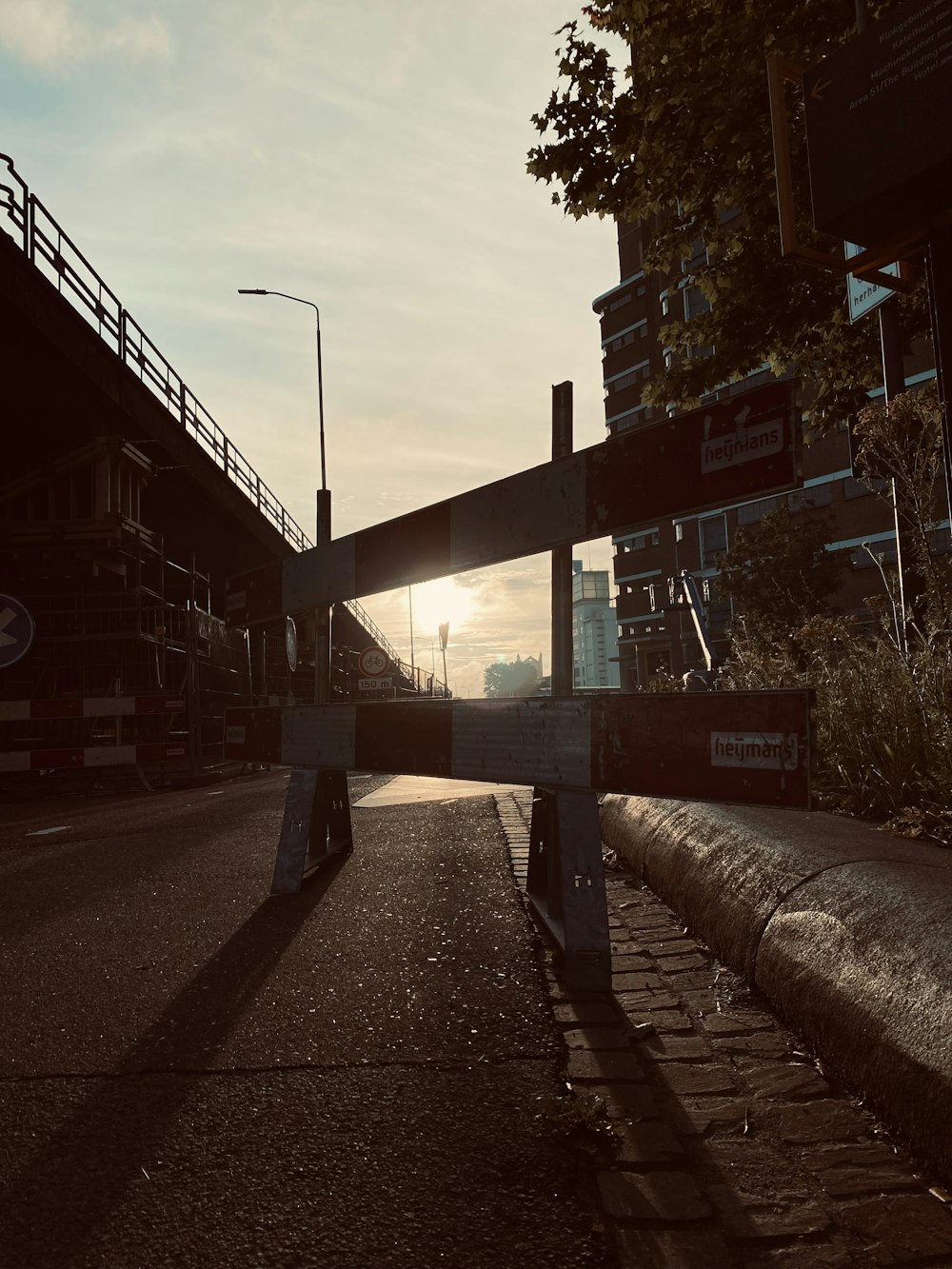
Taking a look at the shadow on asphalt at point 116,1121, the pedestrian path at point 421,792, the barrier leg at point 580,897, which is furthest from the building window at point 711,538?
the shadow on asphalt at point 116,1121

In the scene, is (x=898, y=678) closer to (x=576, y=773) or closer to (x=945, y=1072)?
(x=576, y=773)

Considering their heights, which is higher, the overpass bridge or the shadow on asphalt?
the overpass bridge

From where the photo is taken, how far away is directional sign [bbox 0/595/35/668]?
Result: 32.2 ft

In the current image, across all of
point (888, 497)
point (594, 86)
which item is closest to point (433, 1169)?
point (888, 497)

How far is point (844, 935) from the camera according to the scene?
243 cm

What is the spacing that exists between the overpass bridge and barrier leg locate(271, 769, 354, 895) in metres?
5.91

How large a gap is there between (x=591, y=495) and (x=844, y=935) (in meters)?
1.51

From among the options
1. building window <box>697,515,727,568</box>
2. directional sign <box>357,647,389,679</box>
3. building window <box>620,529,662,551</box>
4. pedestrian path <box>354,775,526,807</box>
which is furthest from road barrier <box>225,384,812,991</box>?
building window <box>620,529,662,551</box>

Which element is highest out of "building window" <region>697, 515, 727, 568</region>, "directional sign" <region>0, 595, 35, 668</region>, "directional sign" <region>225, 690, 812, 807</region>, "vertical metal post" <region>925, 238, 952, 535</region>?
"building window" <region>697, 515, 727, 568</region>

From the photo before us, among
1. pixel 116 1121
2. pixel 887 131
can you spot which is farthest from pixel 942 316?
pixel 116 1121

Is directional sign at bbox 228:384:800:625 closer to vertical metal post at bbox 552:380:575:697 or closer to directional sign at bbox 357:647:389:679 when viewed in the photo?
vertical metal post at bbox 552:380:575:697

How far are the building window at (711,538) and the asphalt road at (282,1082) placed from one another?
53.5m

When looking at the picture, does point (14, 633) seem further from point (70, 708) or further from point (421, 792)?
point (421, 792)

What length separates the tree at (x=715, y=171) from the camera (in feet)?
29.0
